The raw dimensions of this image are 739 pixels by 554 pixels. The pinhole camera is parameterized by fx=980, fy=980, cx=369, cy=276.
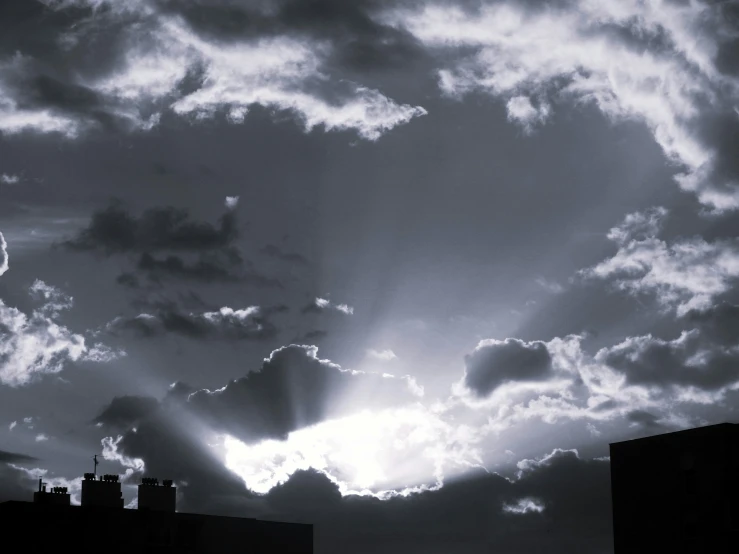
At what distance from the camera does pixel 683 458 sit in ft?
216

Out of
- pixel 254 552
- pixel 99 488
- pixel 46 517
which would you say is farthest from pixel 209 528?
pixel 46 517

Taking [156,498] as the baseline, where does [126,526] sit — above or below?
below

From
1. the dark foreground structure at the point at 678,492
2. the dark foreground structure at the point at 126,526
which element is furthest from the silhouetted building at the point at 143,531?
the dark foreground structure at the point at 678,492

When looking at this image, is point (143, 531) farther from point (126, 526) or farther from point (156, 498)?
point (156, 498)

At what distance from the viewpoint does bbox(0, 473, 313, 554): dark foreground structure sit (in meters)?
73.0

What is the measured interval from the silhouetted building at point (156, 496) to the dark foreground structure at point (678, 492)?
37.3 m

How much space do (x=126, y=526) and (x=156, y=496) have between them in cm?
498

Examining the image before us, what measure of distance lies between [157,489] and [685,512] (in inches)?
1712

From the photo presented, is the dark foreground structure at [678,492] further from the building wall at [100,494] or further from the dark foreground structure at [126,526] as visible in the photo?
the building wall at [100,494]

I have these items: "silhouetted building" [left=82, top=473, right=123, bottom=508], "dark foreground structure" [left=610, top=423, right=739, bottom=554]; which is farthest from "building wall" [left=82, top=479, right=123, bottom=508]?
"dark foreground structure" [left=610, top=423, right=739, bottom=554]

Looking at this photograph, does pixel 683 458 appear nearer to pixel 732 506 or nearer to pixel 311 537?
pixel 732 506

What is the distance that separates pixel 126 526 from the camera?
3113 inches

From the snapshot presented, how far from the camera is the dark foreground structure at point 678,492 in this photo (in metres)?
62.3

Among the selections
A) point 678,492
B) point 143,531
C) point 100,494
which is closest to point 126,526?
point 143,531
